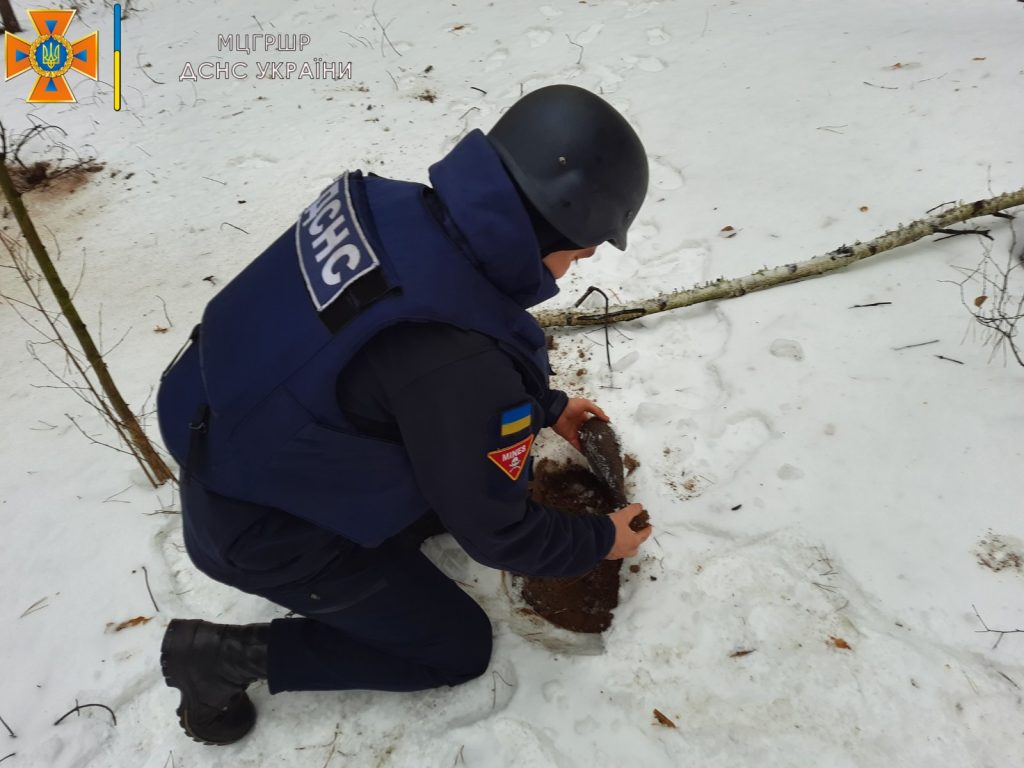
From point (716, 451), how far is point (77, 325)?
7.22ft

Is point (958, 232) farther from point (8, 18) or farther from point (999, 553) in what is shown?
point (8, 18)

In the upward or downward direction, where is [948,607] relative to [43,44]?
downward

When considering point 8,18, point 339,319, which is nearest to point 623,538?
point 339,319

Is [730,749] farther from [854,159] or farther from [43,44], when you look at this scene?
[43,44]

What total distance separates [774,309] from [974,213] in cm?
90

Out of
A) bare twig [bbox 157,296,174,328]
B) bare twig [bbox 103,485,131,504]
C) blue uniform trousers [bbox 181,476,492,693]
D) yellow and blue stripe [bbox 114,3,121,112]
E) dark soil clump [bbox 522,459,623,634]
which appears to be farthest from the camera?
yellow and blue stripe [bbox 114,3,121,112]

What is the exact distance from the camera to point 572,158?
55.5 inches

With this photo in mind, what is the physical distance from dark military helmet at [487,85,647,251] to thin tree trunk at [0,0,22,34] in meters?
7.11

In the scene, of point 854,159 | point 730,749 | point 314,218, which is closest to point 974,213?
point 854,159

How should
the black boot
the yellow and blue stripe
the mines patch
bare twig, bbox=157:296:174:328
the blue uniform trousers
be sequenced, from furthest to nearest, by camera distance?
the yellow and blue stripe
bare twig, bbox=157:296:174:328
the black boot
the blue uniform trousers
the mines patch

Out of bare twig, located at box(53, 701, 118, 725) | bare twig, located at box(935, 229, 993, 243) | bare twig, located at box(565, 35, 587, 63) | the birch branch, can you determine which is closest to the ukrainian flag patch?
the birch branch

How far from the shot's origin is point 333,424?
4.41 ft

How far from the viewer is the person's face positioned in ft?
4.92

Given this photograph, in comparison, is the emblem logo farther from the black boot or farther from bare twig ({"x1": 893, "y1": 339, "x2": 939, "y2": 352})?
bare twig ({"x1": 893, "y1": 339, "x2": 939, "y2": 352})
